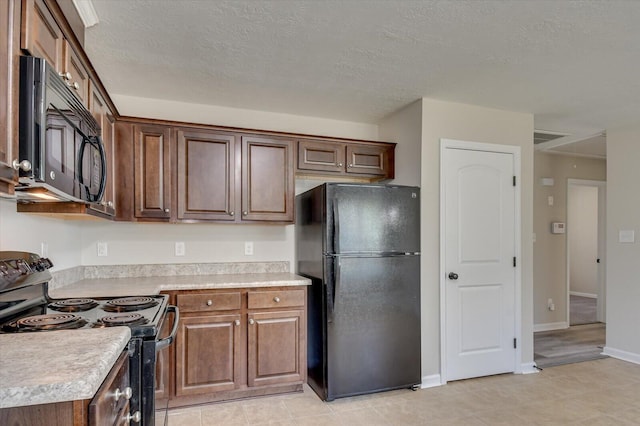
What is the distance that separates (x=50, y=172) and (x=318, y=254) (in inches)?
79.4

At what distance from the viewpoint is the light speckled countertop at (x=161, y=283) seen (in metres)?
2.44

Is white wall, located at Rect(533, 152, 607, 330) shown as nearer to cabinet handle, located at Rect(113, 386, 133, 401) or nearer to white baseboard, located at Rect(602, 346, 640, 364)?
white baseboard, located at Rect(602, 346, 640, 364)

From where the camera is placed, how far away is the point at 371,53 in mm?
2475

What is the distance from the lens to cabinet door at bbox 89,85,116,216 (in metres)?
2.24

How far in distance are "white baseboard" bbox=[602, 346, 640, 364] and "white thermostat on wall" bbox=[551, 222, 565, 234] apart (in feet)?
5.15

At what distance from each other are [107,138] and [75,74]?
0.94 metres

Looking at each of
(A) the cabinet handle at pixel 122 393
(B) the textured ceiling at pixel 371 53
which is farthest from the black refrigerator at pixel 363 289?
(A) the cabinet handle at pixel 122 393

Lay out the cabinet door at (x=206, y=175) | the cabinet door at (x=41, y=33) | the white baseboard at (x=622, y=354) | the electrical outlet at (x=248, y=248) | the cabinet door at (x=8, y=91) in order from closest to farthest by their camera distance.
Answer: the cabinet door at (x=8, y=91)
the cabinet door at (x=41, y=33)
the cabinet door at (x=206, y=175)
the electrical outlet at (x=248, y=248)
the white baseboard at (x=622, y=354)

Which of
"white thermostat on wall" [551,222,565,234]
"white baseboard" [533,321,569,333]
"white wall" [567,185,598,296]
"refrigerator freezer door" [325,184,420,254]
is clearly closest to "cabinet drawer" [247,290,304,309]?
"refrigerator freezer door" [325,184,420,254]

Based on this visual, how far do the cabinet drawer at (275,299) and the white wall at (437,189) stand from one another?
104cm

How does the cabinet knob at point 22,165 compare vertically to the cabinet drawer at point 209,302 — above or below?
above

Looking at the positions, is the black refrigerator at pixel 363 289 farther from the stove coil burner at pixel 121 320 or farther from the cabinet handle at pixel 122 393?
the cabinet handle at pixel 122 393

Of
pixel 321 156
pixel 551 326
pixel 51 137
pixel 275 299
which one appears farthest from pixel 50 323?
pixel 551 326

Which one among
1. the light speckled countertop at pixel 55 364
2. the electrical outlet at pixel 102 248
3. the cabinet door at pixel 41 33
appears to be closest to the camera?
the light speckled countertop at pixel 55 364
